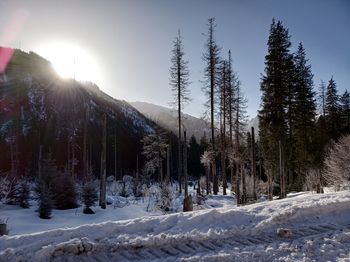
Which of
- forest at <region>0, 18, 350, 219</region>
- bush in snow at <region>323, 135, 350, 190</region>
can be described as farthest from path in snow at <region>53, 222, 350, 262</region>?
bush in snow at <region>323, 135, 350, 190</region>

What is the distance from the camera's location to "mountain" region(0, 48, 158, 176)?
70938 millimetres

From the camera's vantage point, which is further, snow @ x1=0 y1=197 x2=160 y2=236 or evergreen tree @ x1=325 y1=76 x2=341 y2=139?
evergreen tree @ x1=325 y1=76 x2=341 y2=139

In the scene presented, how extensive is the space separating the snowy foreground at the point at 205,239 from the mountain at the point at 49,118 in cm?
6249

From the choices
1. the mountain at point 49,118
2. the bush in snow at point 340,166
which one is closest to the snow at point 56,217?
the bush in snow at point 340,166

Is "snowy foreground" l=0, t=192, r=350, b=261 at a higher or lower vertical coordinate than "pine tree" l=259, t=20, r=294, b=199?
lower

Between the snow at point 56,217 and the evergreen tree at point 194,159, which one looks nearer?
the snow at point 56,217

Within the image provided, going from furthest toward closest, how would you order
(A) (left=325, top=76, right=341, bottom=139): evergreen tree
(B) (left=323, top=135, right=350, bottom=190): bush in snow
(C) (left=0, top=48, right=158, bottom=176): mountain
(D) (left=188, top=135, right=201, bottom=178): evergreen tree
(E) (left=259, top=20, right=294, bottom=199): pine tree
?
(D) (left=188, top=135, right=201, bottom=178): evergreen tree
(C) (left=0, top=48, right=158, bottom=176): mountain
(A) (left=325, top=76, right=341, bottom=139): evergreen tree
(E) (left=259, top=20, right=294, bottom=199): pine tree
(B) (left=323, top=135, right=350, bottom=190): bush in snow

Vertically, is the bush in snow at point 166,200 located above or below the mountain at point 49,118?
below

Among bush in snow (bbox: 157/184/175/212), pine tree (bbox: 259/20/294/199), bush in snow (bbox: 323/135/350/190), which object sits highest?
pine tree (bbox: 259/20/294/199)

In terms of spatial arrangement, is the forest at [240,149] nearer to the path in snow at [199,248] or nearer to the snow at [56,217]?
the snow at [56,217]

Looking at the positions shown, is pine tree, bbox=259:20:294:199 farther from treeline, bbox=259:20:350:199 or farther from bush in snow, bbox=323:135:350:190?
bush in snow, bbox=323:135:350:190

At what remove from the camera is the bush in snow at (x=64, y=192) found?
20.3 metres

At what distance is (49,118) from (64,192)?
6040 cm

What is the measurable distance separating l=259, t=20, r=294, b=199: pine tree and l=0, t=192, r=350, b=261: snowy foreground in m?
23.3
